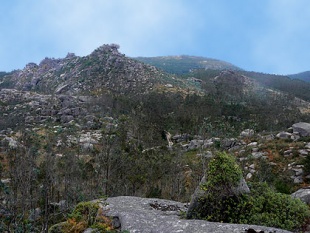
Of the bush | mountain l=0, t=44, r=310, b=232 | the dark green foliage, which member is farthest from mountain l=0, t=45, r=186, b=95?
the bush

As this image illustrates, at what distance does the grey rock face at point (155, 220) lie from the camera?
9.27m

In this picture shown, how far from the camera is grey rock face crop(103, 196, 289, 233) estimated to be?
9266mm

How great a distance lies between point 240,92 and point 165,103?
45499 millimetres

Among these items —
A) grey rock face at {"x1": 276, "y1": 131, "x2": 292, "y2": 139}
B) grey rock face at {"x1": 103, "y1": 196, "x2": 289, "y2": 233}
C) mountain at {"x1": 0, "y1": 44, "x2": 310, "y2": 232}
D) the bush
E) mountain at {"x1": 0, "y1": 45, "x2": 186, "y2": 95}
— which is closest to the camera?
grey rock face at {"x1": 103, "y1": 196, "x2": 289, "y2": 233}

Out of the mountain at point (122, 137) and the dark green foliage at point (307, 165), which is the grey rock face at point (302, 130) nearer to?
the mountain at point (122, 137)

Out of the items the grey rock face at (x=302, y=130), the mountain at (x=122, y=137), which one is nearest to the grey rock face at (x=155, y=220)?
the mountain at (x=122, y=137)

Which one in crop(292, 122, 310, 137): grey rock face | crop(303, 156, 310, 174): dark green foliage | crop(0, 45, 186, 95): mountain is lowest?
crop(303, 156, 310, 174): dark green foliage

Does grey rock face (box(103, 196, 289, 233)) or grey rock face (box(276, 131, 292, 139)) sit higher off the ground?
grey rock face (box(276, 131, 292, 139))

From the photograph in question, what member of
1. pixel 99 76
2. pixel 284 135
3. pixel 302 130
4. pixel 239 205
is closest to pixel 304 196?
pixel 239 205

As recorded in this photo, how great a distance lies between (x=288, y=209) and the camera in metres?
11.1

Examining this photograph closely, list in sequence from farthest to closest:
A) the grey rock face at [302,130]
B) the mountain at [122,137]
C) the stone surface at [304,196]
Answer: the grey rock face at [302,130] → the mountain at [122,137] → the stone surface at [304,196]

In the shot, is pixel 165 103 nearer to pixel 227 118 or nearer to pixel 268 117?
pixel 227 118

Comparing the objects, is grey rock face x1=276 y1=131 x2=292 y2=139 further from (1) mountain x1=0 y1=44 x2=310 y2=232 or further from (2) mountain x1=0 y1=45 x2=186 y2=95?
(2) mountain x1=0 y1=45 x2=186 y2=95

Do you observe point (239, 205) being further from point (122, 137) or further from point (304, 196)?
point (122, 137)
